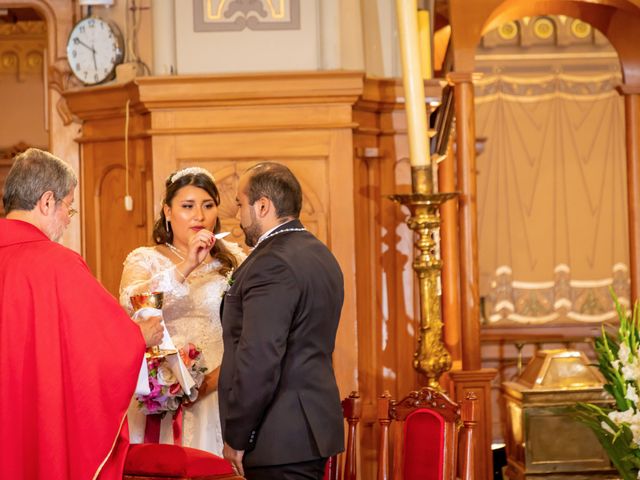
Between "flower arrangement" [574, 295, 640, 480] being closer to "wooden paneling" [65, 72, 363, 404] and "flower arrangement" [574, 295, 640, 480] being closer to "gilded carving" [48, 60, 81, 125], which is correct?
"wooden paneling" [65, 72, 363, 404]

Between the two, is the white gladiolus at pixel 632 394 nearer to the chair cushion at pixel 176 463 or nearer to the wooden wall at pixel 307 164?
the chair cushion at pixel 176 463

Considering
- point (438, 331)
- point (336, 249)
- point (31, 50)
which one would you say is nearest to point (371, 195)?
point (336, 249)

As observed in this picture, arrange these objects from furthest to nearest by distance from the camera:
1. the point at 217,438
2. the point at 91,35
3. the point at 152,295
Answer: the point at 91,35 < the point at 217,438 < the point at 152,295

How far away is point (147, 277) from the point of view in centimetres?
421

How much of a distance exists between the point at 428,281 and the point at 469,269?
0.92 meters

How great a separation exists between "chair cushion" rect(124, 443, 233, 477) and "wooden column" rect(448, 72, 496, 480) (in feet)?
8.45

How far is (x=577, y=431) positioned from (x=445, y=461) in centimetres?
220

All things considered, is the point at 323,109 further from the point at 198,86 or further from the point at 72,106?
the point at 72,106

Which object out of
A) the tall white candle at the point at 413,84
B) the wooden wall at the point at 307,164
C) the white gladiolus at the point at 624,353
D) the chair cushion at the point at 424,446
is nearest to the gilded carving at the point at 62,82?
the wooden wall at the point at 307,164

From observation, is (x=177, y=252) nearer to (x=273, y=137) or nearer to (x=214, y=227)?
(x=214, y=227)

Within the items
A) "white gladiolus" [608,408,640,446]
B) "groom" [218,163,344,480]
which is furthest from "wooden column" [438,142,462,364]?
"groom" [218,163,344,480]

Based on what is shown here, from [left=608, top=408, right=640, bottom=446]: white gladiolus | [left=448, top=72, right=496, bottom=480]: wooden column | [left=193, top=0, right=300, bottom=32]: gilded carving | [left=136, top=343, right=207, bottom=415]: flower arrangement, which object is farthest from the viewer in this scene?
[left=448, top=72, right=496, bottom=480]: wooden column

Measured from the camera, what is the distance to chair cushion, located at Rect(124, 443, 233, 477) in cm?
293

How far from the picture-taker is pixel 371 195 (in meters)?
5.49
